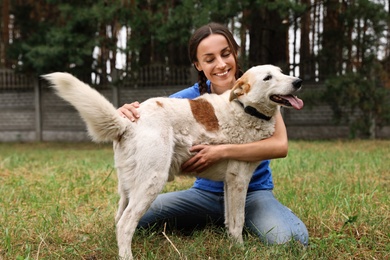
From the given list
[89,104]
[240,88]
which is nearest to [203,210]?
[240,88]

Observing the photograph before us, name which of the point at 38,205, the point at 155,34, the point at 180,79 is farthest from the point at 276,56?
the point at 38,205

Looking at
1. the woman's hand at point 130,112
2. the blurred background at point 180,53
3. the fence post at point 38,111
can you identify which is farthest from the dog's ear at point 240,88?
the fence post at point 38,111

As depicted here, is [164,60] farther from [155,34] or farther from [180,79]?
[155,34]

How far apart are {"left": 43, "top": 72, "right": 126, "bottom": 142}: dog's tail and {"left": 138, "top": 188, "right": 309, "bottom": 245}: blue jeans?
2.67 feet

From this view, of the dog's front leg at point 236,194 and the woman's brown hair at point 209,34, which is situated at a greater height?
the woman's brown hair at point 209,34

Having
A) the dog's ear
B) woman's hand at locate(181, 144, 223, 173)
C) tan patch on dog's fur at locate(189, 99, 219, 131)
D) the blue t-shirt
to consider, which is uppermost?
the dog's ear

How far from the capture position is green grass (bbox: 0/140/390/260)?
7.97ft

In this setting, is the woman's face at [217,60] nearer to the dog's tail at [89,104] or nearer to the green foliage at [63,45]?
the dog's tail at [89,104]

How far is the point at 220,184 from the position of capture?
296cm

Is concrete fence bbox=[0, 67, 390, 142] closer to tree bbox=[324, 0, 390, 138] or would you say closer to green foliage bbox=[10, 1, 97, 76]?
green foliage bbox=[10, 1, 97, 76]

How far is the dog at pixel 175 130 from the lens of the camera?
2.27 metres

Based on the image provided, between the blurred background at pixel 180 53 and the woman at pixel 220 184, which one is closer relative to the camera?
the woman at pixel 220 184

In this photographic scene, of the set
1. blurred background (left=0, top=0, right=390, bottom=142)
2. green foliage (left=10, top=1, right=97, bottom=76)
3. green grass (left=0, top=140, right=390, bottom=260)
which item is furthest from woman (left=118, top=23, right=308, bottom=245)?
green foliage (left=10, top=1, right=97, bottom=76)

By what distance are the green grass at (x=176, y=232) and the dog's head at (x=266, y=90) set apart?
78cm
